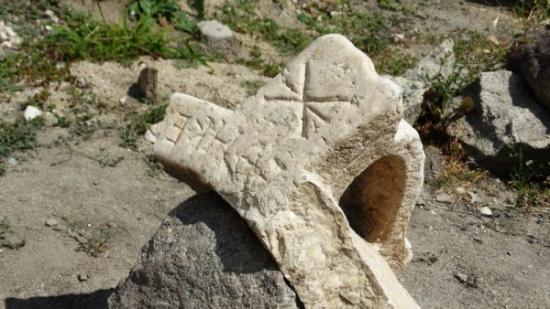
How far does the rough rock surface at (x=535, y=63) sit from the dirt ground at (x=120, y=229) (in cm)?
78

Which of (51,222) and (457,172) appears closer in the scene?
(51,222)

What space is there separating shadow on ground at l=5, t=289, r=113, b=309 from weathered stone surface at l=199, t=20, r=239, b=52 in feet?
12.4

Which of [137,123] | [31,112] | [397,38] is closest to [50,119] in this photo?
[31,112]

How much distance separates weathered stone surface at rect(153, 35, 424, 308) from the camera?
2.78m

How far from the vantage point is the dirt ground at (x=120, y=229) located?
4199 mm

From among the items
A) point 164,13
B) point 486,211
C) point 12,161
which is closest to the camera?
point 12,161

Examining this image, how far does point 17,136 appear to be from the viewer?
538 cm

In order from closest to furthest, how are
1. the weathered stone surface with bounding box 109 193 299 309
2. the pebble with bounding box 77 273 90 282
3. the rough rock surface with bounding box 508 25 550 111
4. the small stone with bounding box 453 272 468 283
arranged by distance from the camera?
the weathered stone surface with bounding box 109 193 299 309 → the pebble with bounding box 77 273 90 282 → the small stone with bounding box 453 272 468 283 → the rough rock surface with bounding box 508 25 550 111

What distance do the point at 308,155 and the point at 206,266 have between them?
0.59 metres

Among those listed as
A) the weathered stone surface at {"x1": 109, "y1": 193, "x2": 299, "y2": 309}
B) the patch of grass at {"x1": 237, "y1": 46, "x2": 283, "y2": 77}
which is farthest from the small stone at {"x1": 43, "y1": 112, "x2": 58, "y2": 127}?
the weathered stone surface at {"x1": 109, "y1": 193, "x2": 299, "y2": 309}

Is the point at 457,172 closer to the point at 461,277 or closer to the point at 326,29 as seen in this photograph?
the point at 461,277

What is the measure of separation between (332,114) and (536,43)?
13.2ft

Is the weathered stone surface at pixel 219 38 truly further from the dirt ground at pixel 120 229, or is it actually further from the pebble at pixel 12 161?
the pebble at pixel 12 161

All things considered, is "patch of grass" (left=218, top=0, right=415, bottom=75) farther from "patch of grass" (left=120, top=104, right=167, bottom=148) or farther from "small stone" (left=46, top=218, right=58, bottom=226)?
"small stone" (left=46, top=218, right=58, bottom=226)
